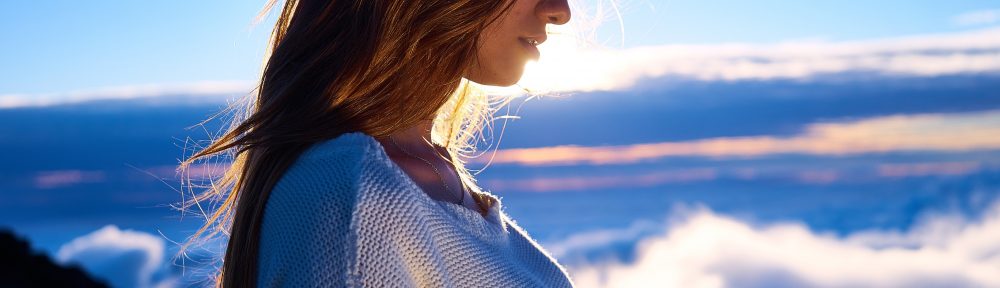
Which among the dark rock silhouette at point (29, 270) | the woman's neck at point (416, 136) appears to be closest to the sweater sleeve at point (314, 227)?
the woman's neck at point (416, 136)

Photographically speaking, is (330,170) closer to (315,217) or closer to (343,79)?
(315,217)

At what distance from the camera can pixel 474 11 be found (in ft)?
5.90

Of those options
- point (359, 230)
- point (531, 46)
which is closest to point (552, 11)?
point (531, 46)

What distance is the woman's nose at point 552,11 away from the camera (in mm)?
1955

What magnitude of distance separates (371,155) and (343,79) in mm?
216

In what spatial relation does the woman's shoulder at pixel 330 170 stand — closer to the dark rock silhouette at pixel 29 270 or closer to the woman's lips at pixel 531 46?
the woman's lips at pixel 531 46

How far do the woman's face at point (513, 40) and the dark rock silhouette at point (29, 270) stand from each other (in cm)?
135

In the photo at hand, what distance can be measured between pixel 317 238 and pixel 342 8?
51cm

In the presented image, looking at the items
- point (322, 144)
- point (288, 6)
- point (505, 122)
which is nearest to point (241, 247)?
point (322, 144)

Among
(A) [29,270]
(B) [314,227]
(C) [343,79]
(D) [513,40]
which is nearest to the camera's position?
(B) [314,227]

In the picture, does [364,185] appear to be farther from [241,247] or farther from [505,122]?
[505,122]

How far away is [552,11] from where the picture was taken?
1.97m

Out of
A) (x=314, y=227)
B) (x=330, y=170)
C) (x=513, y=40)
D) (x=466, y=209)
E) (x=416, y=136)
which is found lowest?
(x=314, y=227)

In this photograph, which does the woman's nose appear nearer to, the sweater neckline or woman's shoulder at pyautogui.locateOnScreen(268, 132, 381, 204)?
the sweater neckline
